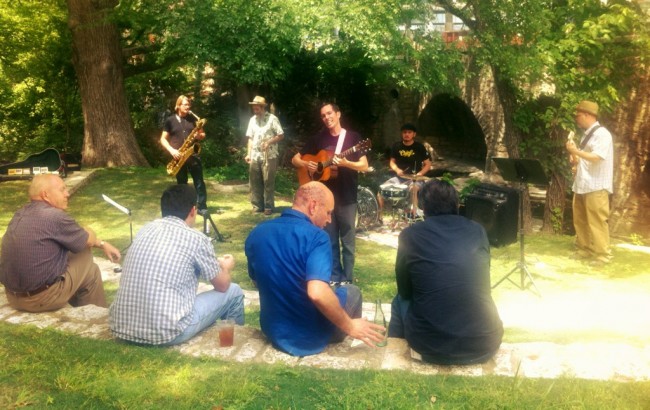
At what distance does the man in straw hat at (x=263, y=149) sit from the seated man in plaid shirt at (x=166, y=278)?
5771 mm

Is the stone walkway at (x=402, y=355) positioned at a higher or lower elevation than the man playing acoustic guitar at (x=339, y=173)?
lower

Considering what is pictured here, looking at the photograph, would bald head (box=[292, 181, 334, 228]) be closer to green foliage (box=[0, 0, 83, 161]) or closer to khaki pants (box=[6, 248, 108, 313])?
khaki pants (box=[6, 248, 108, 313])

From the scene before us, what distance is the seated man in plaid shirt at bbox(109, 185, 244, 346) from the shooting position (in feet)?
12.8

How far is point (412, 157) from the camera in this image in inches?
382

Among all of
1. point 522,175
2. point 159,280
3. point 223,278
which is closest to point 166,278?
point 159,280

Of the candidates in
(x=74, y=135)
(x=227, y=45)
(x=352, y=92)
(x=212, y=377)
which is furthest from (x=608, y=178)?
(x=74, y=135)

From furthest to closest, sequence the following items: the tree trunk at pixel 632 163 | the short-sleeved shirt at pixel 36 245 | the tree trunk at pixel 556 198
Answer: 1. the tree trunk at pixel 556 198
2. the tree trunk at pixel 632 163
3. the short-sleeved shirt at pixel 36 245

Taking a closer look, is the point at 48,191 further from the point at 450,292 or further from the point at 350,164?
the point at 450,292

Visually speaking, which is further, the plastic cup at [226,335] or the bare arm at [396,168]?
the bare arm at [396,168]

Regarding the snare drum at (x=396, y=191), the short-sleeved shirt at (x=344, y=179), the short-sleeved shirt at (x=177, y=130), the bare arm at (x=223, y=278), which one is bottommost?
the snare drum at (x=396, y=191)

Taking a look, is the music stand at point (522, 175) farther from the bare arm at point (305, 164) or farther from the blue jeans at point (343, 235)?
the bare arm at point (305, 164)

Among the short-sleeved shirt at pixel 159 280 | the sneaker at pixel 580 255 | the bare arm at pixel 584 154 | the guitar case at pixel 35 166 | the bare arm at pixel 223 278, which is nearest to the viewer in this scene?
the short-sleeved shirt at pixel 159 280

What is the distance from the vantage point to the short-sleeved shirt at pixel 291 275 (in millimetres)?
3709

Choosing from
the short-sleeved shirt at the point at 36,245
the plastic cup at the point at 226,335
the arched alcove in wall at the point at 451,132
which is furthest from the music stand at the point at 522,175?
the arched alcove in wall at the point at 451,132
